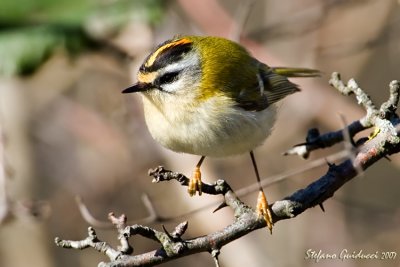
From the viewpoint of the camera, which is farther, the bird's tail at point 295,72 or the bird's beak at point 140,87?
the bird's tail at point 295,72

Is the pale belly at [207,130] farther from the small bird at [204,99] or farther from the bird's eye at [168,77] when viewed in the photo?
the bird's eye at [168,77]

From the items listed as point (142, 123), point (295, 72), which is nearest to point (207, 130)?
point (295, 72)

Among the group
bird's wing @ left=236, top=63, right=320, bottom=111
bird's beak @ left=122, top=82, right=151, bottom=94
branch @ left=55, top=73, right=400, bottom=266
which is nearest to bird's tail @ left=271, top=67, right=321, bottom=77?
bird's wing @ left=236, top=63, right=320, bottom=111

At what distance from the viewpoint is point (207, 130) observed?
3.05 metres

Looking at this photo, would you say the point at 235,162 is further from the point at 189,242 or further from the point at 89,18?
the point at 189,242

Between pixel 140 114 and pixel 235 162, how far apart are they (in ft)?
2.68

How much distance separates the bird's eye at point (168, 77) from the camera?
3.24 metres

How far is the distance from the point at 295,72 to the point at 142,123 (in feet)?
4.81

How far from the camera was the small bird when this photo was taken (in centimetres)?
306

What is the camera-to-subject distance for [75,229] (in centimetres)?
531

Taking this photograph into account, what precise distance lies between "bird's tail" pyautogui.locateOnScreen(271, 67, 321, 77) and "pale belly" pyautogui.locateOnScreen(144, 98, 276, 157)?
0.92 meters

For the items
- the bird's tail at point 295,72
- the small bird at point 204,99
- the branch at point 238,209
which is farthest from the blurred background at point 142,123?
the branch at point 238,209

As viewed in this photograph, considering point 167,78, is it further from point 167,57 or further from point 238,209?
point 238,209

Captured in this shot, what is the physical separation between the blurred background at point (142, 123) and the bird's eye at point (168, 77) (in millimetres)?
789
